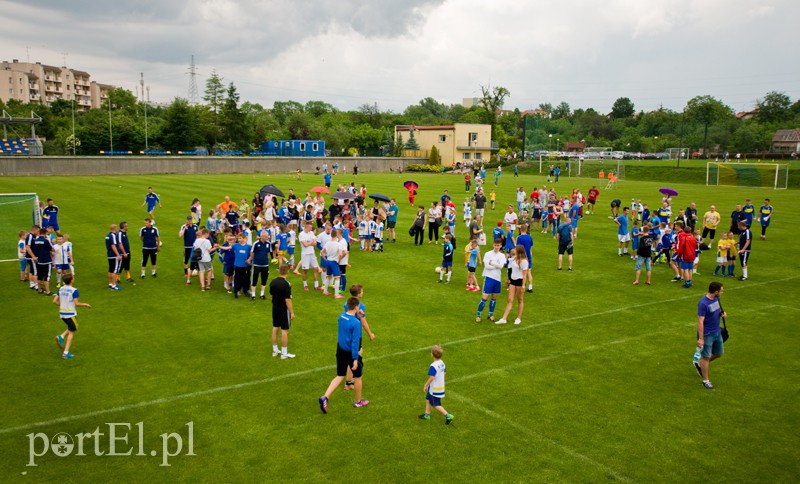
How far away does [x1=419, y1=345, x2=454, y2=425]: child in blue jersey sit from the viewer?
8205 mm

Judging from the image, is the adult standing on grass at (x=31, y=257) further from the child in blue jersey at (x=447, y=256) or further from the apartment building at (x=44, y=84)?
the apartment building at (x=44, y=84)

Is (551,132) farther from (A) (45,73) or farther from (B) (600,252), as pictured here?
(B) (600,252)

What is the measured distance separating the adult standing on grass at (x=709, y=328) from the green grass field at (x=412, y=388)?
518 mm

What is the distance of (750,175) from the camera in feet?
181

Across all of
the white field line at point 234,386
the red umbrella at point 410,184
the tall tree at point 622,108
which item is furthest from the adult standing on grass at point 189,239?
the tall tree at point 622,108

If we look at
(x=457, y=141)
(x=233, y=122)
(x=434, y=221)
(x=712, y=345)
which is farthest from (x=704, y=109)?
(x=712, y=345)

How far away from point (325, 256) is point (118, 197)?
2810 cm

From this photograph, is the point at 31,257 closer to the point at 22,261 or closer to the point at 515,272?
the point at 22,261

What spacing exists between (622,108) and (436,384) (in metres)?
173

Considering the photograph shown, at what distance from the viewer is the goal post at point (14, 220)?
67.8 feet

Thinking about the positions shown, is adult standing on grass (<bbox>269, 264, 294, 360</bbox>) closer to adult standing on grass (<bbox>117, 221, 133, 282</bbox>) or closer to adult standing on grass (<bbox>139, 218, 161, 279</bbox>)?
adult standing on grass (<bbox>117, 221, 133, 282</bbox>)

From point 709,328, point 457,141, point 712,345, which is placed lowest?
point 712,345

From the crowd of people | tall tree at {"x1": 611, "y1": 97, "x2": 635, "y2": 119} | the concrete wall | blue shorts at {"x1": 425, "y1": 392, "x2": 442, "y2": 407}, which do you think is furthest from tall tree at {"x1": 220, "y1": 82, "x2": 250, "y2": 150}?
tall tree at {"x1": 611, "y1": 97, "x2": 635, "y2": 119}

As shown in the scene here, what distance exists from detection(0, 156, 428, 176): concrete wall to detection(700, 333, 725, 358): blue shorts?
5924 cm
